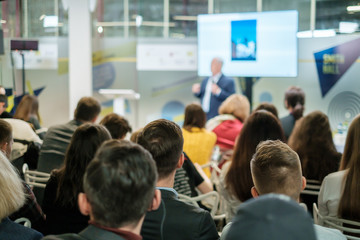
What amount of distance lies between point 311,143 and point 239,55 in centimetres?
404

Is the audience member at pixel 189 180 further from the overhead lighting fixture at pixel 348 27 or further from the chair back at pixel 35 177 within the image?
the overhead lighting fixture at pixel 348 27

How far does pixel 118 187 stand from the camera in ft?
4.45

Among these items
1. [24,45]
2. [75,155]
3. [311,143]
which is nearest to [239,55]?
[24,45]

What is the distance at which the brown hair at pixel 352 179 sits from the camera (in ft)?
9.59

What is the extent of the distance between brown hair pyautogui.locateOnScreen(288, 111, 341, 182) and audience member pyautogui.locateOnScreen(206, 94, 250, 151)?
1224mm

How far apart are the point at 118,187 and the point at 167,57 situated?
25.0 ft

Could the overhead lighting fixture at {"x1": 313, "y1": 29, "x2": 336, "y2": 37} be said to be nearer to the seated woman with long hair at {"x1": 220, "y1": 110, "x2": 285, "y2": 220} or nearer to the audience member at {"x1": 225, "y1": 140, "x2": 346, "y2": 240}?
the seated woman with long hair at {"x1": 220, "y1": 110, "x2": 285, "y2": 220}

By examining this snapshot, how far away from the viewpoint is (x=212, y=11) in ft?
30.5

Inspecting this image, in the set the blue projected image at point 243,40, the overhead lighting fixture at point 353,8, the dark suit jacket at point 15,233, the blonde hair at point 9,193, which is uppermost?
the overhead lighting fixture at point 353,8

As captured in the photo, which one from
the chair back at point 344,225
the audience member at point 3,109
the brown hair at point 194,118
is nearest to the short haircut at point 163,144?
the chair back at point 344,225

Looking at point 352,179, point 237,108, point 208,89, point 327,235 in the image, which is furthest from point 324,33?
point 327,235

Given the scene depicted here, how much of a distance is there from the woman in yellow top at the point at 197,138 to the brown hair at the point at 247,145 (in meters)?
1.01

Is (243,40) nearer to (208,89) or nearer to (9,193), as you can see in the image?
(208,89)

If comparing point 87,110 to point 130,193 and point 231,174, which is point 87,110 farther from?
point 130,193
